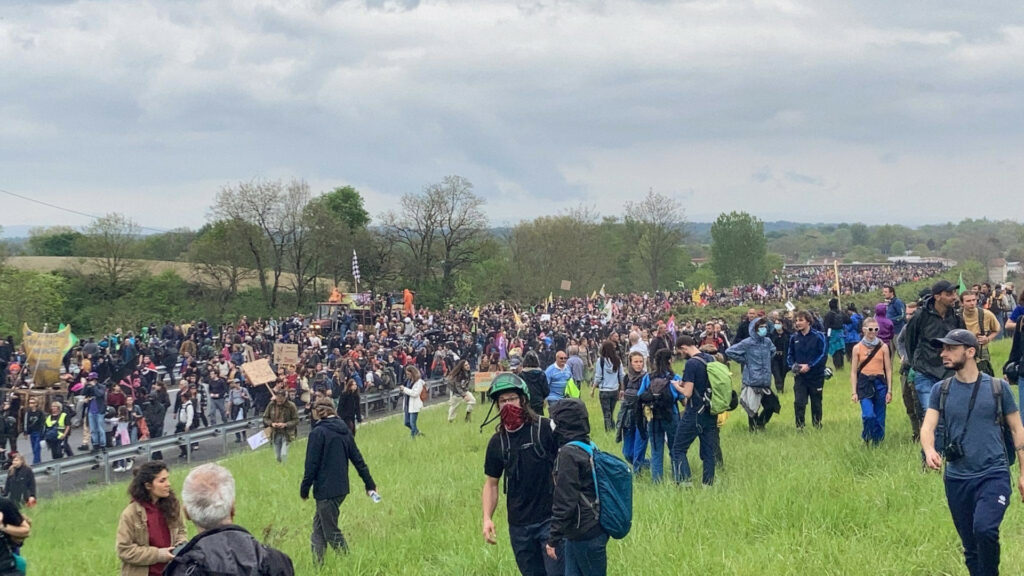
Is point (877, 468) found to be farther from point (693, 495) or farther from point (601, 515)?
point (601, 515)

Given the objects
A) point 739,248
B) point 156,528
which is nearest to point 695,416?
point 156,528

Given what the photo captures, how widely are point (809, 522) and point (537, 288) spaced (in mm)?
70260

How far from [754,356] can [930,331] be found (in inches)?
147

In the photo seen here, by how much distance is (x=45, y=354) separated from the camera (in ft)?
74.7

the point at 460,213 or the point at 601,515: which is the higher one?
the point at 460,213

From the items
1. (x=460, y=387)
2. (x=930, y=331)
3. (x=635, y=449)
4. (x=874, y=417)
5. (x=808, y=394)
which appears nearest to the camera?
(x=930, y=331)

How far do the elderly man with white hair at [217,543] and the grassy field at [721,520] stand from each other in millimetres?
3740

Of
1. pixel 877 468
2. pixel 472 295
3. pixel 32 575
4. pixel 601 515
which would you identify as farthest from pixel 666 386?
pixel 472 295

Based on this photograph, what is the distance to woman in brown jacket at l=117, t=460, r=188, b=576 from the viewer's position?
5734 mm

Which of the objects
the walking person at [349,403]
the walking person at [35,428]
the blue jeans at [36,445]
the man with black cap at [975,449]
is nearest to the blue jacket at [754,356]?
the man with black cap at [975,449]

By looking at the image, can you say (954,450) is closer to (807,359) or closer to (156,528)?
(156,528)

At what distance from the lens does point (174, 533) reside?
5961 mm

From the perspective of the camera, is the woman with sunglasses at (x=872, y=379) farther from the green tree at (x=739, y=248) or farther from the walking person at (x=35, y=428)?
the green tree at (x=739, y=248)

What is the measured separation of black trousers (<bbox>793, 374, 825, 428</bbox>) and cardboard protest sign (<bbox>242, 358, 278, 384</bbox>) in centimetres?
1292
